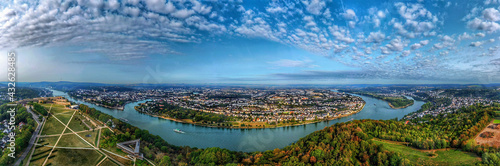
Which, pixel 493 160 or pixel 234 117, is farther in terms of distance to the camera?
pixel 234 117

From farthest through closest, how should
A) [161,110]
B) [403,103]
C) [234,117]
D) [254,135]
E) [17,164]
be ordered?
[403,103] < [161,110] < [234,117] < [254,135] < [17,164]

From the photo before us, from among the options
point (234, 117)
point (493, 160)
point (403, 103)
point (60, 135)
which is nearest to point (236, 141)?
point (234, 117)

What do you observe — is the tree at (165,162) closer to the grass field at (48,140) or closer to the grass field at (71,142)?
the grass field at (71,142)

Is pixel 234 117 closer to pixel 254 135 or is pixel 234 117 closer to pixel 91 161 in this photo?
pixel 254 135

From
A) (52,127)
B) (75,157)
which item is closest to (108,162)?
(75,157)

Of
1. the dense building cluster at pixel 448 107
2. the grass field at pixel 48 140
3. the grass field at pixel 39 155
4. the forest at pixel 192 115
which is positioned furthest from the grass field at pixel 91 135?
the dense building cluster at pixel 448 107

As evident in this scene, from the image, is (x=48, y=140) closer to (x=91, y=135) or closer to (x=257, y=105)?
(x=91, y=135)
